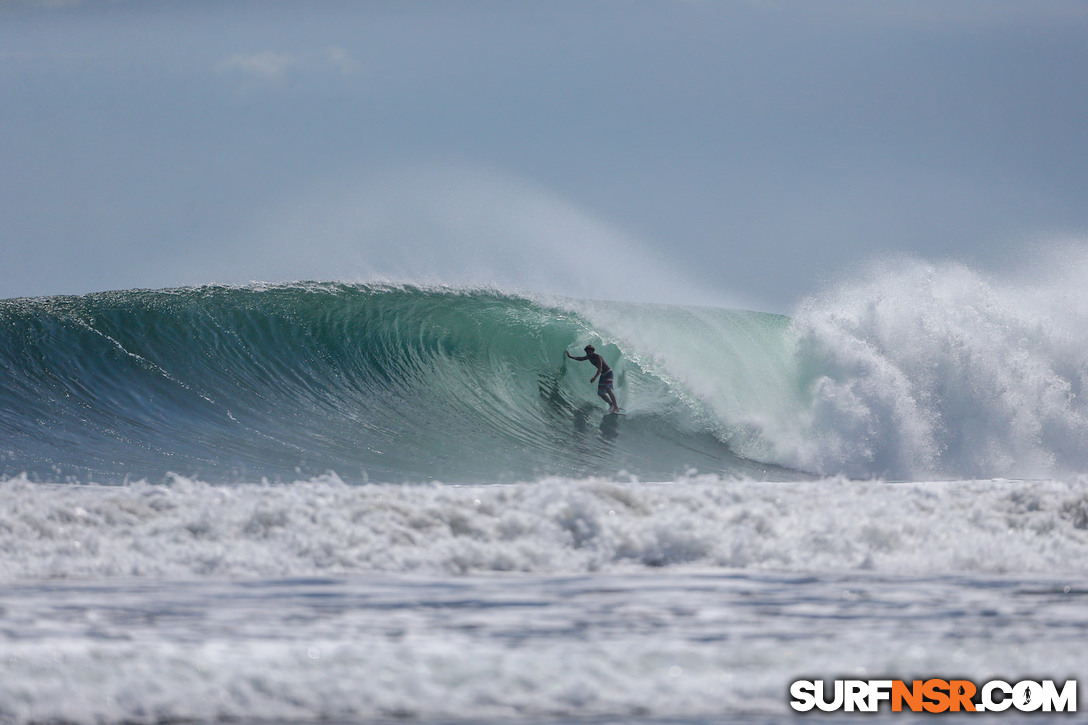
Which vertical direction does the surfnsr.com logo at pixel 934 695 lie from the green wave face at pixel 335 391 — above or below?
below

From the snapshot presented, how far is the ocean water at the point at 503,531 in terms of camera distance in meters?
2.44

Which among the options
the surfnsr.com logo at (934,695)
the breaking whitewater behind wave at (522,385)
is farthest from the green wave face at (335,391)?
the surfnsr.com logo at (934,695)

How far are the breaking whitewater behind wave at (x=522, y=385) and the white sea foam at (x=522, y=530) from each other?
3.69 metres

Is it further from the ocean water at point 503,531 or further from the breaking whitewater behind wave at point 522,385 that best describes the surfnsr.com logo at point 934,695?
the breaking whitewater behind wave at point 522,385

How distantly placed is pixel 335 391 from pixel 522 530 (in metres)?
7.07

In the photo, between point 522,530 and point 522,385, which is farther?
point 522,385

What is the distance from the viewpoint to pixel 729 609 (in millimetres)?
3240

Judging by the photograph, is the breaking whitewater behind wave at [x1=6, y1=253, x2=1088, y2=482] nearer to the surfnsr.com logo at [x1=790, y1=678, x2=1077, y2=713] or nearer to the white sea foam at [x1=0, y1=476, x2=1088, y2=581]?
the white sea foam at [x1=0, y1=476, x2=1088, y2=581]

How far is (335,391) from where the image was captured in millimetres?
11148

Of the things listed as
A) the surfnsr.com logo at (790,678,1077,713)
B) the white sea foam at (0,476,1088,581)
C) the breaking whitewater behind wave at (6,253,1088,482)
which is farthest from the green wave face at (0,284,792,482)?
the surfnsr.com logo at (790,678,1077,713)

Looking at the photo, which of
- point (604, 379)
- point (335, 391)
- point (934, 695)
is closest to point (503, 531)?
point (934, 695)

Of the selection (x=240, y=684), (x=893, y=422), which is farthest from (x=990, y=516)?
(x=893, y=422)

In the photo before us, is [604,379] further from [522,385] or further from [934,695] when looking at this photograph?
[934,695]

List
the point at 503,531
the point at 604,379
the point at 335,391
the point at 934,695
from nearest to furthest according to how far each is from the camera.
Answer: the point at 934,695, the point at 503,531, the point at 335,391, the point at 604,379
